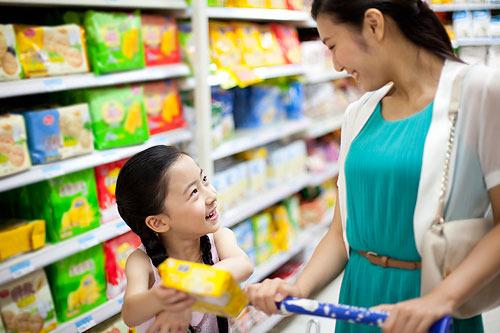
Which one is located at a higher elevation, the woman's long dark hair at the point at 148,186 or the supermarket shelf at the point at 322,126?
the woman's long dark hair at the point at 148,186

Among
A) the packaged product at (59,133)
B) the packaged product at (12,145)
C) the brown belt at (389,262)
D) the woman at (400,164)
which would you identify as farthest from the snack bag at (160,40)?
the brown belt at (389,262)

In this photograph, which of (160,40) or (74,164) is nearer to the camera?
(74,164)

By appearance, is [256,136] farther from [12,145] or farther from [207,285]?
[207,285]

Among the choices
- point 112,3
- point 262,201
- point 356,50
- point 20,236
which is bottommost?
point 262,201

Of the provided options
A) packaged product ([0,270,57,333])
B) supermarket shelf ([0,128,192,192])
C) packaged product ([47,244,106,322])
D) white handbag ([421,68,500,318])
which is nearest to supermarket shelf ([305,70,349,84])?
supermarket shelf ([0,128,192,192])

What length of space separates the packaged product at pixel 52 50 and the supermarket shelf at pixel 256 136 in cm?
100

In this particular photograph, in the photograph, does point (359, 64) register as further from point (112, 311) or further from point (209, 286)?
point (112, 311)

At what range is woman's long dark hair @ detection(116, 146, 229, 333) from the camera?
1.46m

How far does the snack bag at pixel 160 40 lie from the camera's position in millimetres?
2676

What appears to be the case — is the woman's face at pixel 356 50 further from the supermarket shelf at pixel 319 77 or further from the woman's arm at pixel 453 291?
the supermarket shelf at pixel 319 77

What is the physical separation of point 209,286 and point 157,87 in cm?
194

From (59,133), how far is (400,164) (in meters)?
1.54

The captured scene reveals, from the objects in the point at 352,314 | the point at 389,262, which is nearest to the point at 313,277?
the point at 389,262

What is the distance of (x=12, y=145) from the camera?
2.03 m
